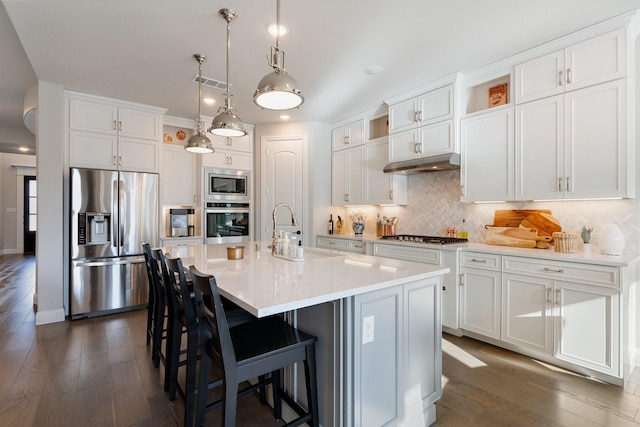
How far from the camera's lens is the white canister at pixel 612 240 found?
2.29 m

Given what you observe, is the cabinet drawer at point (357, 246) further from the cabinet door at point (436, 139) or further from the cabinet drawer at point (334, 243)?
the cabinet door at point (436, 139)

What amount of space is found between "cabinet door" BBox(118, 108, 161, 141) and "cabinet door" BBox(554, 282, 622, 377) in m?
4.80

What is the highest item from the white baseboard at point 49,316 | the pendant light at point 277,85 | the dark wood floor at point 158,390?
the pendant light at point 277,85

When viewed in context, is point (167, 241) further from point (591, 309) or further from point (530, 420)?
point (591, 309)

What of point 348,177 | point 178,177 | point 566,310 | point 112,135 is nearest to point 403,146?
point 348,177

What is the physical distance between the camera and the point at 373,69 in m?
3.06

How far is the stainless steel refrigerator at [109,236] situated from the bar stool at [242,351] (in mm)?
2790

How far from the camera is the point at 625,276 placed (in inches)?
84.0

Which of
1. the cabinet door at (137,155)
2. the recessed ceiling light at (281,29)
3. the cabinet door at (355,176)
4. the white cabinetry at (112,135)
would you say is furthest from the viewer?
the cabinet door at (355,176)

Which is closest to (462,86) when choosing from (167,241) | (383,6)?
(383,6)

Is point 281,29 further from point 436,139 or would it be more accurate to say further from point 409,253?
point 409,253

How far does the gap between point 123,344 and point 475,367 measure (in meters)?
3.12

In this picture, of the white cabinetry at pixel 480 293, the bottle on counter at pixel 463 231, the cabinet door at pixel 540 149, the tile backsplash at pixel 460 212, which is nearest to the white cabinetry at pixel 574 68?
the cabinet door at pixel 540 149

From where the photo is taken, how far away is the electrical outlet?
148cm
